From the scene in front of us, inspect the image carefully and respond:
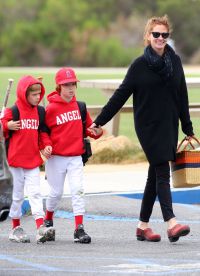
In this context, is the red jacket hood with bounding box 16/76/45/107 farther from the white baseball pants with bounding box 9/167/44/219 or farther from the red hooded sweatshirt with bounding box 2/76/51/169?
the white baseball pants with bounding box 9/167/44/219

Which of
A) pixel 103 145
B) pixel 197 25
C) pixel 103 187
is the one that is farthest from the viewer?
pixel 197 25

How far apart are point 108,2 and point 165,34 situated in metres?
82.0

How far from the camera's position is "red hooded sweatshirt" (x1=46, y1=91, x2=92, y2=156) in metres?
10.6

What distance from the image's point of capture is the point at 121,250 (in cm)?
1009

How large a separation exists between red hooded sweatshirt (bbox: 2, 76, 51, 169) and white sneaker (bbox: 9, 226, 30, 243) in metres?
0.58

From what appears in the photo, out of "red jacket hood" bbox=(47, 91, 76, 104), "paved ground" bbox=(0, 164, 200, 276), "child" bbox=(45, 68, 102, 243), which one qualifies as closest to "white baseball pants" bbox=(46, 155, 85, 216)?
"child" bbox=(45, 68, 102, 243)

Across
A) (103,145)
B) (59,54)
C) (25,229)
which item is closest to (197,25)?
(59,54)

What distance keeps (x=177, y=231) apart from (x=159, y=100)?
1119 mm

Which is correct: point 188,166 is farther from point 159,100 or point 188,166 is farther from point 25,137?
point 25,137

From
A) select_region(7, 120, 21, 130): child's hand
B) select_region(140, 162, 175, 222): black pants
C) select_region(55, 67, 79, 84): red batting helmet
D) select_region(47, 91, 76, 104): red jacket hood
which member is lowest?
select_region(140, 162, 175, 222): black pants

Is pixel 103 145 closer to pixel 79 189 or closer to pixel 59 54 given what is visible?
pixel 79 189

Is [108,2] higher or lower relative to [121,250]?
higher

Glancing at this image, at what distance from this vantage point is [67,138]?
1065 centimetres

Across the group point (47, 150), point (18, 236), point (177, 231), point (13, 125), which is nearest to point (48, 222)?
point (18, 236)
